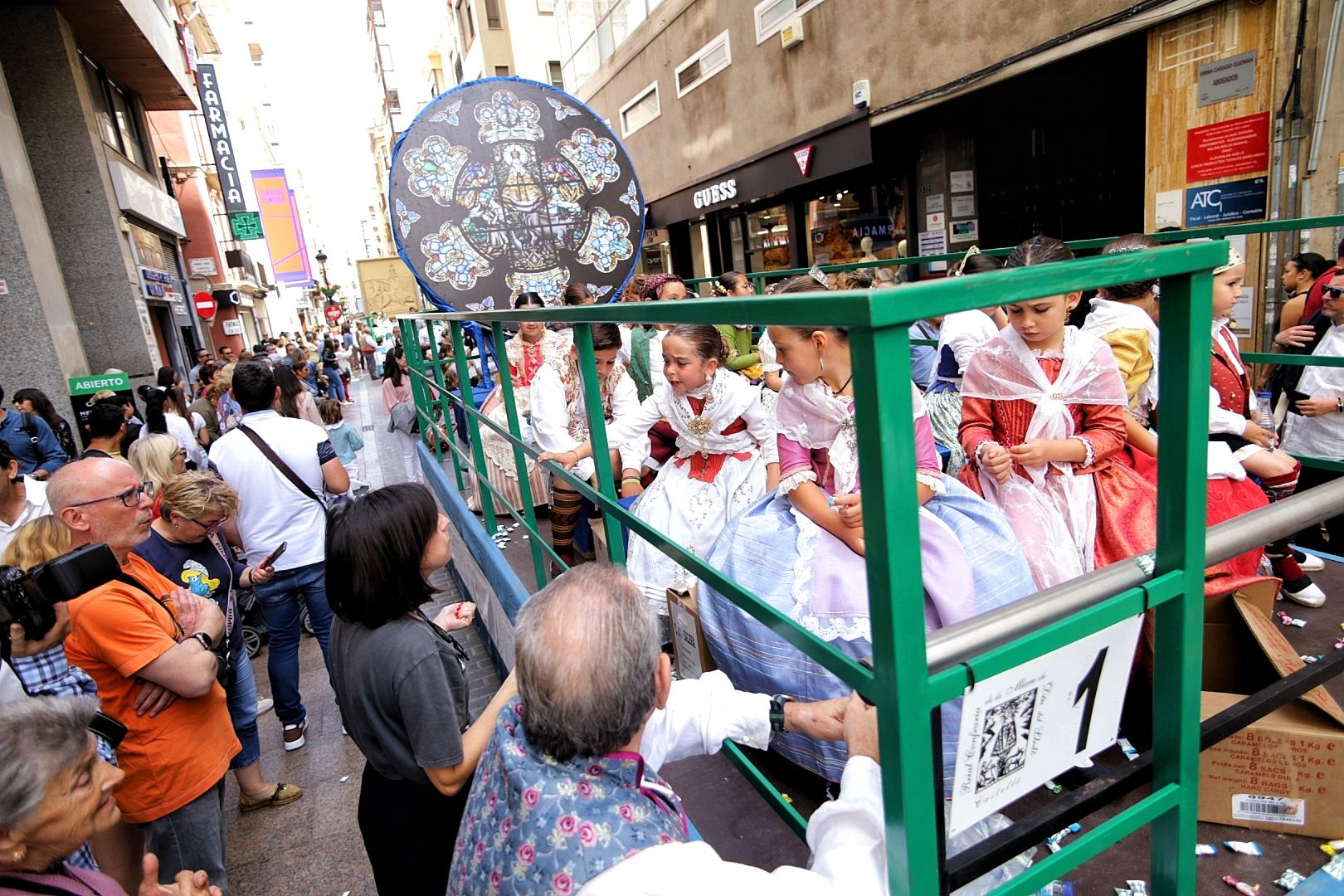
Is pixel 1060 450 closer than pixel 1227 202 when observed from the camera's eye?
Yes

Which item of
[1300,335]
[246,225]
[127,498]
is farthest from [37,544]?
[246,225]

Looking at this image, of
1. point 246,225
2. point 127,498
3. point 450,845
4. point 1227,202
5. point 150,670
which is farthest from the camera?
point 246,225

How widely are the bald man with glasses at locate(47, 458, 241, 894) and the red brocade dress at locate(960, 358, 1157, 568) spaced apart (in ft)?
8.21

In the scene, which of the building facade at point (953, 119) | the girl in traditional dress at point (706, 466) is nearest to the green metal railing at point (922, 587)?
the girl in traditional dress at point (706, 466)

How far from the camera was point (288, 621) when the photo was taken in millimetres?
3619

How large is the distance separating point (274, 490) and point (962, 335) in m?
3.23

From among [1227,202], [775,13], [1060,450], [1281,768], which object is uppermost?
[775,13]

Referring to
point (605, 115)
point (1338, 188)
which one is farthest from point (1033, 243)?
point (605, 115)

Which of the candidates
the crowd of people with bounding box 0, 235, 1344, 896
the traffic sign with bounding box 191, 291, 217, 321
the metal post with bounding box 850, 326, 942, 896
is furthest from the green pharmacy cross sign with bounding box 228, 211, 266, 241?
the metal post with bounding box 850, 326, 942, 896

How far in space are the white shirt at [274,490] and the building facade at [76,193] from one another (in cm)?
623

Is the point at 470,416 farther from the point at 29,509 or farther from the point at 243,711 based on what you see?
the point at 29,509

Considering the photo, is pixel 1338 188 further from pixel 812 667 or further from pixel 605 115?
pixel 605 115

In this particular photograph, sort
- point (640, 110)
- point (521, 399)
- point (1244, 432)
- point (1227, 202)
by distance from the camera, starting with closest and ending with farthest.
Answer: point (1244, 432) → point (521, 399) → point (1227, 202) → point (640, 110)

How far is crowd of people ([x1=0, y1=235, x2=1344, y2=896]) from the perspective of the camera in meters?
1.09
